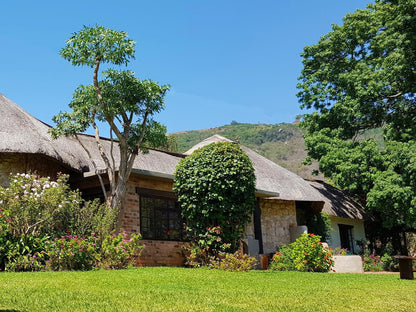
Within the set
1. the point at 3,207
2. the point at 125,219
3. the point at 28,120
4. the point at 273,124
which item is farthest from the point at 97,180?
the point at 273,124

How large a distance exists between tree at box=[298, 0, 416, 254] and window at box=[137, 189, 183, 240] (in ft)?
24.5

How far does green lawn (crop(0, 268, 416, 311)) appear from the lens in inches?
212

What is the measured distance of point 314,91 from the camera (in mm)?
21734

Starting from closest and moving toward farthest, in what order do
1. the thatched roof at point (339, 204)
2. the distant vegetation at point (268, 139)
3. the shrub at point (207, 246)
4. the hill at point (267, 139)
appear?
the shrub at point (207, 246)
the thatched roof at point (339, 204)
the distant vegetation at point (268, 139)
the hill at point (267, 139)

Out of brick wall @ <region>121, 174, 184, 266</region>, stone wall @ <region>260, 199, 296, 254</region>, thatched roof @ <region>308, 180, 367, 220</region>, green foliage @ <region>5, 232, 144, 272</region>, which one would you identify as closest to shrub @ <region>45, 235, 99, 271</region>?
green foliage @ <region>5, 232, 144, 272</region>

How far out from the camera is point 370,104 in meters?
19.0

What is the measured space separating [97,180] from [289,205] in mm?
8528

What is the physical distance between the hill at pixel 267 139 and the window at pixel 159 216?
40326mm

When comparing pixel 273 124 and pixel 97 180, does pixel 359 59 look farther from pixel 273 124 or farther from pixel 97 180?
pixel 273 124

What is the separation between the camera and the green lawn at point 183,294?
17.7 feet

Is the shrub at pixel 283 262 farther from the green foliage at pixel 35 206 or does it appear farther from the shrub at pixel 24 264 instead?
the shrub at pixel 24 264

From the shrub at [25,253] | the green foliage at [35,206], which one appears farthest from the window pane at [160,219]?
the shrub at [25,253]

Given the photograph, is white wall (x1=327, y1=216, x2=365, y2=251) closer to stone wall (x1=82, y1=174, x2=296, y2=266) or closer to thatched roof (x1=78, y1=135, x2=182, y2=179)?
stone wall (x1=82, y1=174, x2=296, y2=266)

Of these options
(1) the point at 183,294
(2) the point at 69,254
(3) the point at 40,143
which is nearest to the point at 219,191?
(2) the point at 69,254
